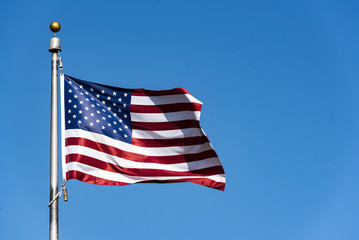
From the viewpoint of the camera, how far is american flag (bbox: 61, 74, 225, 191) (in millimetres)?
18031

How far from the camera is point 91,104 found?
61.6 ft

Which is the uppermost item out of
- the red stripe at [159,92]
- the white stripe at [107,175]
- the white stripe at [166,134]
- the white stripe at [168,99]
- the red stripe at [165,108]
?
the red stripe at [159,92]

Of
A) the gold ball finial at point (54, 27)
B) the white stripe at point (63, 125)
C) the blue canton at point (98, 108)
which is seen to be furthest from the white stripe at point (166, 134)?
the gold ball finial at point (54, 27)

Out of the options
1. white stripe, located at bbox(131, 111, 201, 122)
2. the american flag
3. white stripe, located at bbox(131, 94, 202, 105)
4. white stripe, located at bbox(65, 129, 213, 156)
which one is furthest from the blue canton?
white stripe, located at bbox(131, 94, 202, 105)

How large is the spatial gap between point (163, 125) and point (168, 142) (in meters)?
0.60

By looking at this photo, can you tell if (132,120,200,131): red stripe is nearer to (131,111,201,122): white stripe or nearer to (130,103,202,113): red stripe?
(131,111,201,122): white stripe

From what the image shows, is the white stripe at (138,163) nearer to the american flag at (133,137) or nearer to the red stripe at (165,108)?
the american flag at (133,137)

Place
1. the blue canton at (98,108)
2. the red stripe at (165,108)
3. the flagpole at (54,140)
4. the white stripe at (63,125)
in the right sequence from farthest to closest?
the red stripe at (165,108) < the blue canton at (98,108) < the white stripe at (63,125) < the flagpole at (54,140)

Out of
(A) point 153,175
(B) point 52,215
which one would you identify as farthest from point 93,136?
(B) point 52,215

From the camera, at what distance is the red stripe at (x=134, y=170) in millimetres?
17797

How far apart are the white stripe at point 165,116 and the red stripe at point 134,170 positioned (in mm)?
1724

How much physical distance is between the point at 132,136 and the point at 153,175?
1482mm

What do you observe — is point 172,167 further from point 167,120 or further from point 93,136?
point 93,136

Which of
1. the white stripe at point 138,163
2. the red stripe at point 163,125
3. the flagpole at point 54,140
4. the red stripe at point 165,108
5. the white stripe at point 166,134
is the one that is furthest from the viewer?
the red stripe at point 165,108
